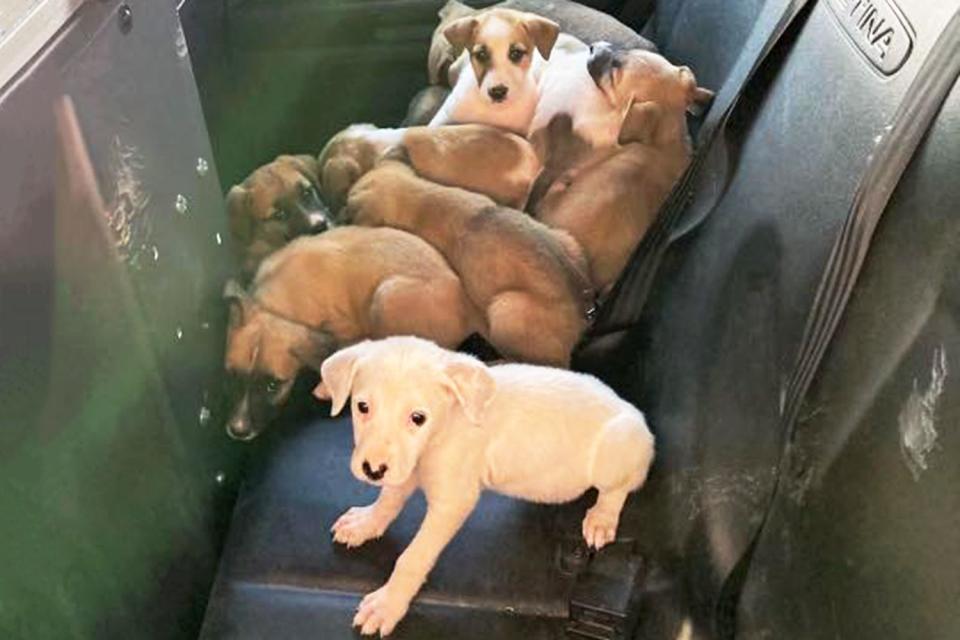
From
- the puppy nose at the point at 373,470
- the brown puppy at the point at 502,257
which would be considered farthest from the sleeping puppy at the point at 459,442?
the brown puppy at the point at 502,257

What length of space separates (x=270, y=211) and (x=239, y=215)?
39 millimetres

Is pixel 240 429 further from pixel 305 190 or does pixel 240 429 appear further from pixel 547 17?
pixel 547 17

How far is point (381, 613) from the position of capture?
1081 millimetres

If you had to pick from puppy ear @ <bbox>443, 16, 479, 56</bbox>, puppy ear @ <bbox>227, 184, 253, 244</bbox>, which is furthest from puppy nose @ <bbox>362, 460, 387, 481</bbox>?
puppy ear @ <bbox>443, 16, 479, 56</bbox>

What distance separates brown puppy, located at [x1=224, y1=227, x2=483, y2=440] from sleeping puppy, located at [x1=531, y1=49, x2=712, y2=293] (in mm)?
170

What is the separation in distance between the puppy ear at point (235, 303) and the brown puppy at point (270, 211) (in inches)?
3.9

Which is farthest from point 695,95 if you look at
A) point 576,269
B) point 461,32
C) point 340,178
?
point 340,178

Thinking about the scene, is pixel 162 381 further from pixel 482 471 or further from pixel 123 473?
pixel 482 471

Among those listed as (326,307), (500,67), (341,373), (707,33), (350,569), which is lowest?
(350,569)

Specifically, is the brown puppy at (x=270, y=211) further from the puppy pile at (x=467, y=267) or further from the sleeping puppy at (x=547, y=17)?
the sleeping puppy at (x=547, y=17)

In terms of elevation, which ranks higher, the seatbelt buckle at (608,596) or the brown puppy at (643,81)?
the brown puppy at (643,81)

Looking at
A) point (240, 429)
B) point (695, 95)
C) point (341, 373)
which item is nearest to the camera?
point (341, 373)

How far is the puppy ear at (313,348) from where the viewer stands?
4.30ft

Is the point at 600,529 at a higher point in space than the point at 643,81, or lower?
lower
